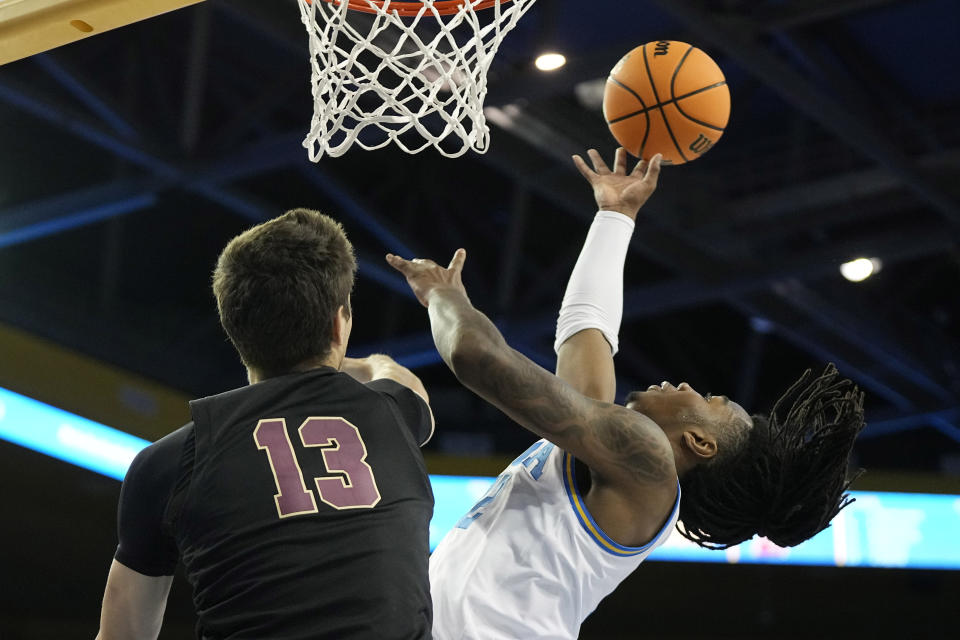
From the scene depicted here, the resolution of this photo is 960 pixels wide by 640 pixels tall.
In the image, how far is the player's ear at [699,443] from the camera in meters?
2.65

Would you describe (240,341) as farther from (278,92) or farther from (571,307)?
(278,92)

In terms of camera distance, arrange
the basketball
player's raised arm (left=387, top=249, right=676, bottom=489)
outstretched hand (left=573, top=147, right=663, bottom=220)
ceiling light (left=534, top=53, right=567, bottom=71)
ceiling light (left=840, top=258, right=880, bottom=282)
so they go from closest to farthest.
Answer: player's raised arm (left=387, top=249, right=676, bottom=489), outstretched hand (left=573, top=147, right=663, bottom=220), the basketball, ceiling light (left=534, top=53, right=567, bottom=71), ceiling light (left=840, top=258, right=880, bottom=282)

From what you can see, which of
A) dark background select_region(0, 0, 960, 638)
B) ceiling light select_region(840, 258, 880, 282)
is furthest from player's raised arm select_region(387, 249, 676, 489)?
→ ceiling light select_region(840, 258, 880, 282)

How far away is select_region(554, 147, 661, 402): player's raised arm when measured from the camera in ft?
8.76

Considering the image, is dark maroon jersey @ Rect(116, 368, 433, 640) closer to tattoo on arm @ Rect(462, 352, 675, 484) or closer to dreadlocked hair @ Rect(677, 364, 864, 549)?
tattoo on arm @ Rect(462, 352, 675, 484)

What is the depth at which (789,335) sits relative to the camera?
8539 mm

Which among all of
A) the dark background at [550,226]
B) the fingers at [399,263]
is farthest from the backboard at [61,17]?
the dark background at [550,226]

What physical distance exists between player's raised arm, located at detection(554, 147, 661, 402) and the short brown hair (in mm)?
848

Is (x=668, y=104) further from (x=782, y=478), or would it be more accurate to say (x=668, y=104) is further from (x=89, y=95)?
(x=89, y=95)

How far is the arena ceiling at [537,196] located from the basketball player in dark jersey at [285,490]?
3.38m

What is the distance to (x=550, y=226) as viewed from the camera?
880cm

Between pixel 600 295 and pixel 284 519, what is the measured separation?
1.19 metres

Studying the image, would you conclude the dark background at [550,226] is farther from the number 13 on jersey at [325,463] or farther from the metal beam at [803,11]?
the number 13 on jersey at [325,463]

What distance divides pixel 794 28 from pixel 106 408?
479cm
